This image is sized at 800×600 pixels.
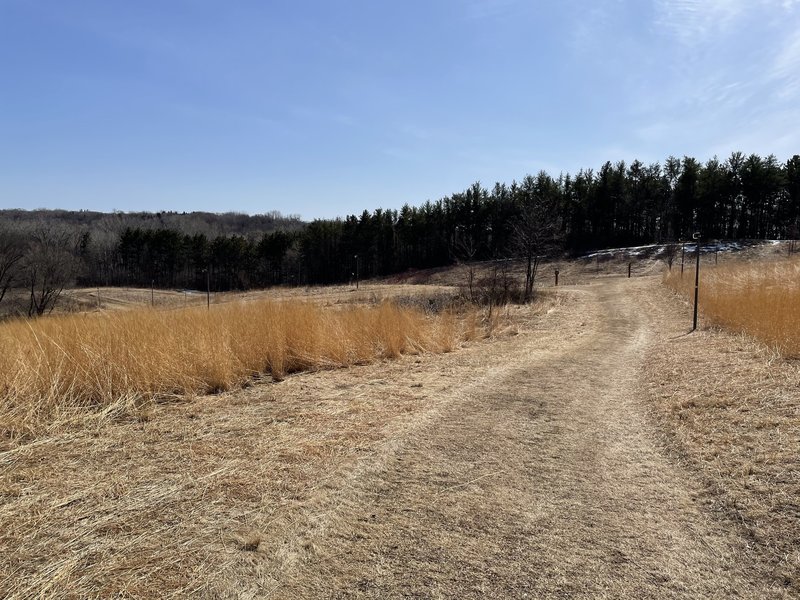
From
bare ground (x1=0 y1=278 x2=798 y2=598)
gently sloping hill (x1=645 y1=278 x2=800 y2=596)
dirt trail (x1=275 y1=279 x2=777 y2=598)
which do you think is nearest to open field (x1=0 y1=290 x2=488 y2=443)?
bare ground (x1=0 y1=278 x2=798 y2=598)

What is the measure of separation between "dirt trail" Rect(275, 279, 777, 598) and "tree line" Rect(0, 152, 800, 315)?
38483mm

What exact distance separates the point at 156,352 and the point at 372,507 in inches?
152

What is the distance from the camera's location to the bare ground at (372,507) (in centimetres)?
244

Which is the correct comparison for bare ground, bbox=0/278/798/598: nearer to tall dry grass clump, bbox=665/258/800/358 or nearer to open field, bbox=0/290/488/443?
open field, bbox=0/290/488/443

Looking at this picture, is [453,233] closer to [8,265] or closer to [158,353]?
[8,265]

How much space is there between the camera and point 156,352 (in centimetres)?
584

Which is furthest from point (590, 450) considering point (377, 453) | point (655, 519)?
point (377, 453)

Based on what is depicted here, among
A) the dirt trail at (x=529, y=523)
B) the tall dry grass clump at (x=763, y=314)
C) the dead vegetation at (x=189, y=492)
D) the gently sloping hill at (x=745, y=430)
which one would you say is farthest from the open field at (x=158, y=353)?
the tall dry grass clump at (x=763, y=314)

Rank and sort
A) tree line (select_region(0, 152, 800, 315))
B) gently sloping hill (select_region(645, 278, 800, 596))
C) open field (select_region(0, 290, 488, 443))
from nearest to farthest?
gently sloping hill (select_region(645, 278, 800, 596)), open field (select_region(0, 290, 488, 443)), tree line (select_region(0, 152, 800, 315))

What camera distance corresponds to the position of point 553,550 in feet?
8.90

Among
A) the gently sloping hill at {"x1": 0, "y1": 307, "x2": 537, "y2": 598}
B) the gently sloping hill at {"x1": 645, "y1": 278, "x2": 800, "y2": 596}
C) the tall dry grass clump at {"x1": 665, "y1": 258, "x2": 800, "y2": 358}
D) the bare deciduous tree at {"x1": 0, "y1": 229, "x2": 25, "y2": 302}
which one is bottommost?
the gently sloping hill at {"x1": 645, "y1": 278, "x2": 800, "y2": 596}

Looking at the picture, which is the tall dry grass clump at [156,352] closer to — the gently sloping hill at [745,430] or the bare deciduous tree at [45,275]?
the gently sloping hill at [745,430]

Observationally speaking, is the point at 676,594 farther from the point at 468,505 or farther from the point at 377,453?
the point at 377,453

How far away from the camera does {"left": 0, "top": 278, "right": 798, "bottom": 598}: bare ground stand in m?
2.44
